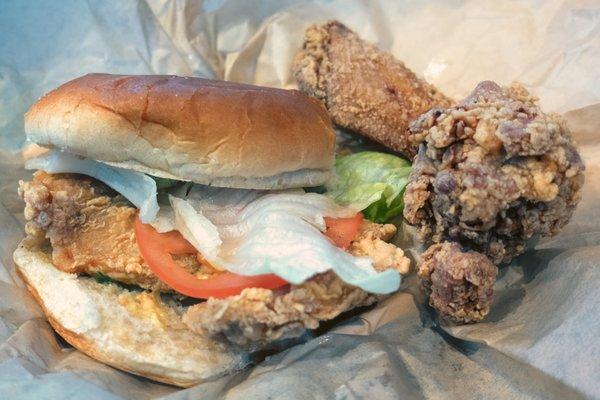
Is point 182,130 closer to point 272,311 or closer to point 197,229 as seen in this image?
point 197,229

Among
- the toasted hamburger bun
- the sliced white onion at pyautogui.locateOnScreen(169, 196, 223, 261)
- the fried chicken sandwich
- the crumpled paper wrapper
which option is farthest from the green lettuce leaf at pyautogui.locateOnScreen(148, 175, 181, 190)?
the crumpled paper wrapper

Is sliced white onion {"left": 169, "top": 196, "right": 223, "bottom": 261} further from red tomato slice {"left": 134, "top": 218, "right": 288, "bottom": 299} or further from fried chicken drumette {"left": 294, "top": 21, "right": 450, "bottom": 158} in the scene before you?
fried chicken drumette {"left": 294, "top": 21, "right": 450, "bottom": 158}

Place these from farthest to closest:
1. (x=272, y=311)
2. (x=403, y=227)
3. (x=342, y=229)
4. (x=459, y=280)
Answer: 1. (x=403, y=227)
2. (x=342, y=229)
3. (x=459, y=280)
4. (x=272, y=311)

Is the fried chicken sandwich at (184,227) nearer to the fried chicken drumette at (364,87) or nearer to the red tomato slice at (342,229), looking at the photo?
the red tomato slice at (342,229)

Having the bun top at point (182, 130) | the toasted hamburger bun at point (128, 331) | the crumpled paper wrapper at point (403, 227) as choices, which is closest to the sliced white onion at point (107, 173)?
the bun top at point (182, 130)

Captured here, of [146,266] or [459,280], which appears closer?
[459,280]

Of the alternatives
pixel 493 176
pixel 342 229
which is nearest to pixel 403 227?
pixel 342 229
